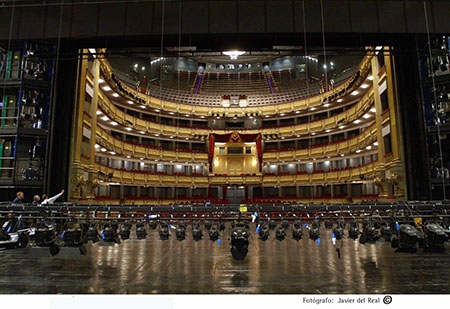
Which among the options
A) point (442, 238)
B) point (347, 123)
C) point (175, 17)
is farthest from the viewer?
point (347, 123)

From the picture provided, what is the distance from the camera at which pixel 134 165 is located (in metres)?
27.7

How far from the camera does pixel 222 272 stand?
4422mm

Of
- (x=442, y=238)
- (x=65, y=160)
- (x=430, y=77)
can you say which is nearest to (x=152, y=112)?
(x=65, y=160)

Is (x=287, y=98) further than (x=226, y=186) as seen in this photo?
Yes

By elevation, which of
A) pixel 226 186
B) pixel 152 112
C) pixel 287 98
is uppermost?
pixel 287 98

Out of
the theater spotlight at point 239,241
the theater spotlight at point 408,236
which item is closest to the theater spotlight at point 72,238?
the theater spotlight at point 239,241

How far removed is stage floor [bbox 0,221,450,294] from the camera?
11.9ft

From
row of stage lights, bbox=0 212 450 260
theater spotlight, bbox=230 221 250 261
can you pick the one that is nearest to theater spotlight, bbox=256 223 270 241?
row of stage lights, bbox=0 212 450 260

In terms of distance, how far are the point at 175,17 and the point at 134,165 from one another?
2104 cm

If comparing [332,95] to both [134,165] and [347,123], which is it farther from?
[134,165]

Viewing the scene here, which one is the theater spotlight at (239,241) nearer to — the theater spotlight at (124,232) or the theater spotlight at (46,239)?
the theater spotlight at (124,232)

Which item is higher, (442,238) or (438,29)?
(438,29)

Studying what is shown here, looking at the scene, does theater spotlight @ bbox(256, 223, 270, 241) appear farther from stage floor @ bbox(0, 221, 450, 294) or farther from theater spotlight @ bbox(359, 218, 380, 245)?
theater spotlight @ bbox(359, 218, 380, 245)

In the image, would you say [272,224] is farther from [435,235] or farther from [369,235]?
[435,235]
